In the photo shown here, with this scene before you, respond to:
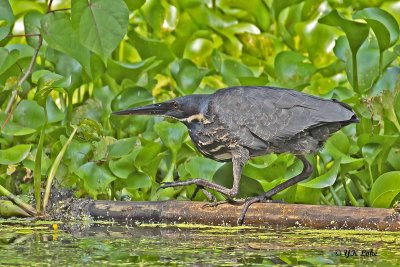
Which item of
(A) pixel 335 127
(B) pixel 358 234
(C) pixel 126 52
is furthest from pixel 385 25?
(C) pixel 126 52

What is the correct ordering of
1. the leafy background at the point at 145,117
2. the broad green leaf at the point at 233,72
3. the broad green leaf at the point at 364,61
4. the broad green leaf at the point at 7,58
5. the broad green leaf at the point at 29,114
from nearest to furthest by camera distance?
the leafy background at the point at 145,117, the broad green leaf at the point at 7,58, the broad green leaf at the point at 29,114, the broad green leaf at the point at 364,61, the broad green leaf at the point at 233,72

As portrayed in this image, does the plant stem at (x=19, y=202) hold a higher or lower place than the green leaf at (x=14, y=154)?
lower

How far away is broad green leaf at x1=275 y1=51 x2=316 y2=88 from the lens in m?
5.96

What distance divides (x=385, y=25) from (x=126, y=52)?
7.63ft

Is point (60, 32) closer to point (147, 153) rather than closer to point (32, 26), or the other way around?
point (147, 153)

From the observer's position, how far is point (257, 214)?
4488 mm

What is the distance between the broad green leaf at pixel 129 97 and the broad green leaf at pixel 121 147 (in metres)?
0.62

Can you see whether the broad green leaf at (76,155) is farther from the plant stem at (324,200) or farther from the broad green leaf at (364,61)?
the broad green leaf at (364,61)

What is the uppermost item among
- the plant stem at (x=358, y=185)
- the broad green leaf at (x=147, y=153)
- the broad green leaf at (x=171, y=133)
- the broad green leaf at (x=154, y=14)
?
the broad green leaf at (x=154, y=14)

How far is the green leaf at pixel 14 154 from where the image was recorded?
499cm

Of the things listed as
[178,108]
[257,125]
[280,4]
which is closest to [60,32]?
[178,108]

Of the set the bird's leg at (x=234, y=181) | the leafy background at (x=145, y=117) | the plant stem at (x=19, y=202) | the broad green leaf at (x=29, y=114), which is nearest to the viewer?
the bird's leg at (x=234, y=181)

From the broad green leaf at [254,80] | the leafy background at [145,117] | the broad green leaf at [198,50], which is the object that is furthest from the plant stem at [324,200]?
the broad green leaf at [198,50]

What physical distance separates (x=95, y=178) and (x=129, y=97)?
86 cm
